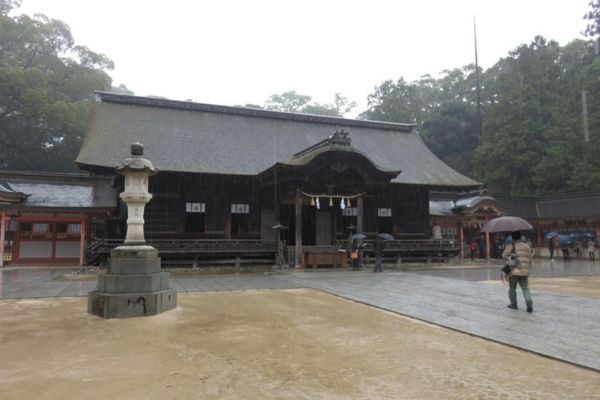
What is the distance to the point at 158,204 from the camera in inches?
701

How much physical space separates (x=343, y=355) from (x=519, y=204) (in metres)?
28.4

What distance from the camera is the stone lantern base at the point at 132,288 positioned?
736cm

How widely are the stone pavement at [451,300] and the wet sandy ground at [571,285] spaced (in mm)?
823

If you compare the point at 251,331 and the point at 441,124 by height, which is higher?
the point at 441,124

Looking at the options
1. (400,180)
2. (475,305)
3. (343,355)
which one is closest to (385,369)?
(343,355)

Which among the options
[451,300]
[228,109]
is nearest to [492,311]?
[451,300]

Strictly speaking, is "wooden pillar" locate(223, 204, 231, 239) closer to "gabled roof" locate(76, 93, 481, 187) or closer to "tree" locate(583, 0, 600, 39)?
"gabled roof" locate(76, 93, 481, 187)

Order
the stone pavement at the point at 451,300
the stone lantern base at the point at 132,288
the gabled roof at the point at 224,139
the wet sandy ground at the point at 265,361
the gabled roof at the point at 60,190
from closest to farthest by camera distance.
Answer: the wet sandy ground at the point at 265,361, the stone pavement at the point at 451,300, the stone lantern base at the point at 132,288, the gabled roof at the point at 60,190, the gabled roof at the point at 224,139

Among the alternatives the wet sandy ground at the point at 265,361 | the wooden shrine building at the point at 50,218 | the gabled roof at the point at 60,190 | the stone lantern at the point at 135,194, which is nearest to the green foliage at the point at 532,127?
the gabled roof at the point at 60,190

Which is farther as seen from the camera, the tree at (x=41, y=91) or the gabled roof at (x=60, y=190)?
the tree at (x=41, y=91)

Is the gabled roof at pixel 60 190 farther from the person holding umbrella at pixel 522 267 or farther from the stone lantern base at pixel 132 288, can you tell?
the person holding umbrella at pixel 522 267

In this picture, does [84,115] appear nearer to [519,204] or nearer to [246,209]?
[246,209]

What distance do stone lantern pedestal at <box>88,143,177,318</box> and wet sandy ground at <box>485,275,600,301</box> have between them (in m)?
8.64

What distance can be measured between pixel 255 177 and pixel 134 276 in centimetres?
1055
